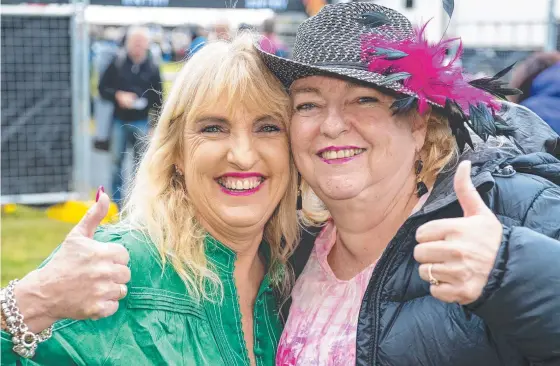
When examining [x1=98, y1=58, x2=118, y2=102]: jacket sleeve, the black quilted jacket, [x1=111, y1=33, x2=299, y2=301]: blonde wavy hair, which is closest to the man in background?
[x1=98, y1=58, x2=118, y2=102]: jacket sleeve

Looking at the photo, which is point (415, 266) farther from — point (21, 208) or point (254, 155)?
point (21, 208)

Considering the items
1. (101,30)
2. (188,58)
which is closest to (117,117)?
(188,58)

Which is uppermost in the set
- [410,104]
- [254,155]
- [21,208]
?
[410,104]

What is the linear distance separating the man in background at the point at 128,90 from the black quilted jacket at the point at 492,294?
6.83 metres

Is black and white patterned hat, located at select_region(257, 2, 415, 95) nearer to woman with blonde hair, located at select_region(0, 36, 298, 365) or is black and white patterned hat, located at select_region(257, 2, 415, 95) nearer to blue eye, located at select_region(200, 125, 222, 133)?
woman with blonde hair, located at select_region(0, 36, 298, 365)

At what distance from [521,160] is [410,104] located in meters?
0.36

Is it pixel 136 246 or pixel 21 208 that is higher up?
pixel 136 246

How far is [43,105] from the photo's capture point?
27.9ft

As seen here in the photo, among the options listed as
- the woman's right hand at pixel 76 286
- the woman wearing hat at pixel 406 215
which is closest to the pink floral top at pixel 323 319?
the woman wearing hat at pixel 406 215

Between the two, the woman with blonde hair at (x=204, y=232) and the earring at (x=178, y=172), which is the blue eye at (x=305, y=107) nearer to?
the woman with blonde hair at (x=204, y=232)

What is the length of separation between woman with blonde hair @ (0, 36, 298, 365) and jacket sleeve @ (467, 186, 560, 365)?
935 millimetres

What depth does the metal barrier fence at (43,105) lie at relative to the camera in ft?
27.1

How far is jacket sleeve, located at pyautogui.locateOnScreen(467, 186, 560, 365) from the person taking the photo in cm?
199

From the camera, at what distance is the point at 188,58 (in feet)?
9.57
